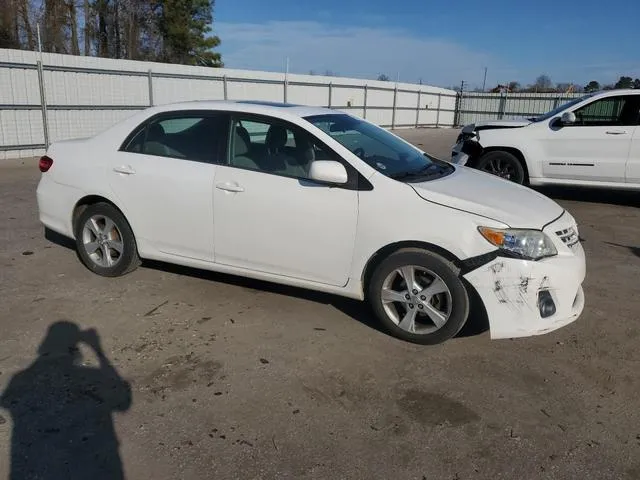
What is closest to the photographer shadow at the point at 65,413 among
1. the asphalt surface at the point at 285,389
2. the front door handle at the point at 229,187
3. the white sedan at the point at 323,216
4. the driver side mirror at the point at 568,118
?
the asphalt surface at the point at 285,389

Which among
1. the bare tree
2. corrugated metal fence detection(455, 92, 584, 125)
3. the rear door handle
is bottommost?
→ the rear door handle

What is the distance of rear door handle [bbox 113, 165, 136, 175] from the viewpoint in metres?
4.62

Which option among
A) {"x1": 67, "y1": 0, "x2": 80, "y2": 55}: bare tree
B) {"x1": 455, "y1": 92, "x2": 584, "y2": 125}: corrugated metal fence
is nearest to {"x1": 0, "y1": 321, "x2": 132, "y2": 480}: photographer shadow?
{"x1": 455, "y1": 92, "x2": 584, "y2": 125}: corrugated metal fence

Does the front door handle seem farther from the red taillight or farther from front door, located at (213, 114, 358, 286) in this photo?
the red taillight

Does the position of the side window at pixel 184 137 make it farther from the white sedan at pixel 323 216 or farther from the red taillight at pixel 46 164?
the red taillight at pixel 46 164

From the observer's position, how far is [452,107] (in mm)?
32625

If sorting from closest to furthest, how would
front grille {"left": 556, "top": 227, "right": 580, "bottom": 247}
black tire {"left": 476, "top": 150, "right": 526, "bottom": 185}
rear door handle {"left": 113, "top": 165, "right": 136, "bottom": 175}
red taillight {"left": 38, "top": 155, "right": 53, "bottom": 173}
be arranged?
Result: 1. front grille {"left": 556, "top": 227, "right": 580, "bottom": 247}
2. rear door handle {"left": 113, "top": 165, "right": 136, "bottom": 175}
3. red taillight {"left": 38, "top": 155, "right": 53, "bottom": 173}
4. black tire {"left": 476, "top": 150, "right": 526, "bottom": 185}

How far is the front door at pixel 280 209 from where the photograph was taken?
12.7ft

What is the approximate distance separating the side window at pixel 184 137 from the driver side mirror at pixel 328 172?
0.96 metres

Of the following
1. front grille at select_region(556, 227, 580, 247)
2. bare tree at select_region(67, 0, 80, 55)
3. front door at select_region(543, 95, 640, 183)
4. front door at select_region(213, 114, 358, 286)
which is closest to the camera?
front grille at select_region(556, 227, 580, 247)

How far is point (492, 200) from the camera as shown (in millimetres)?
3787

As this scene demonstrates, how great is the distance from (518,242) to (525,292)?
1.05ft

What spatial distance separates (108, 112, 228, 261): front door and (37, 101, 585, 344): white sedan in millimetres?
11

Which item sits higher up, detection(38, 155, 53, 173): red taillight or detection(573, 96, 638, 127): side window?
detection(573, 96, 638, 127): side window
